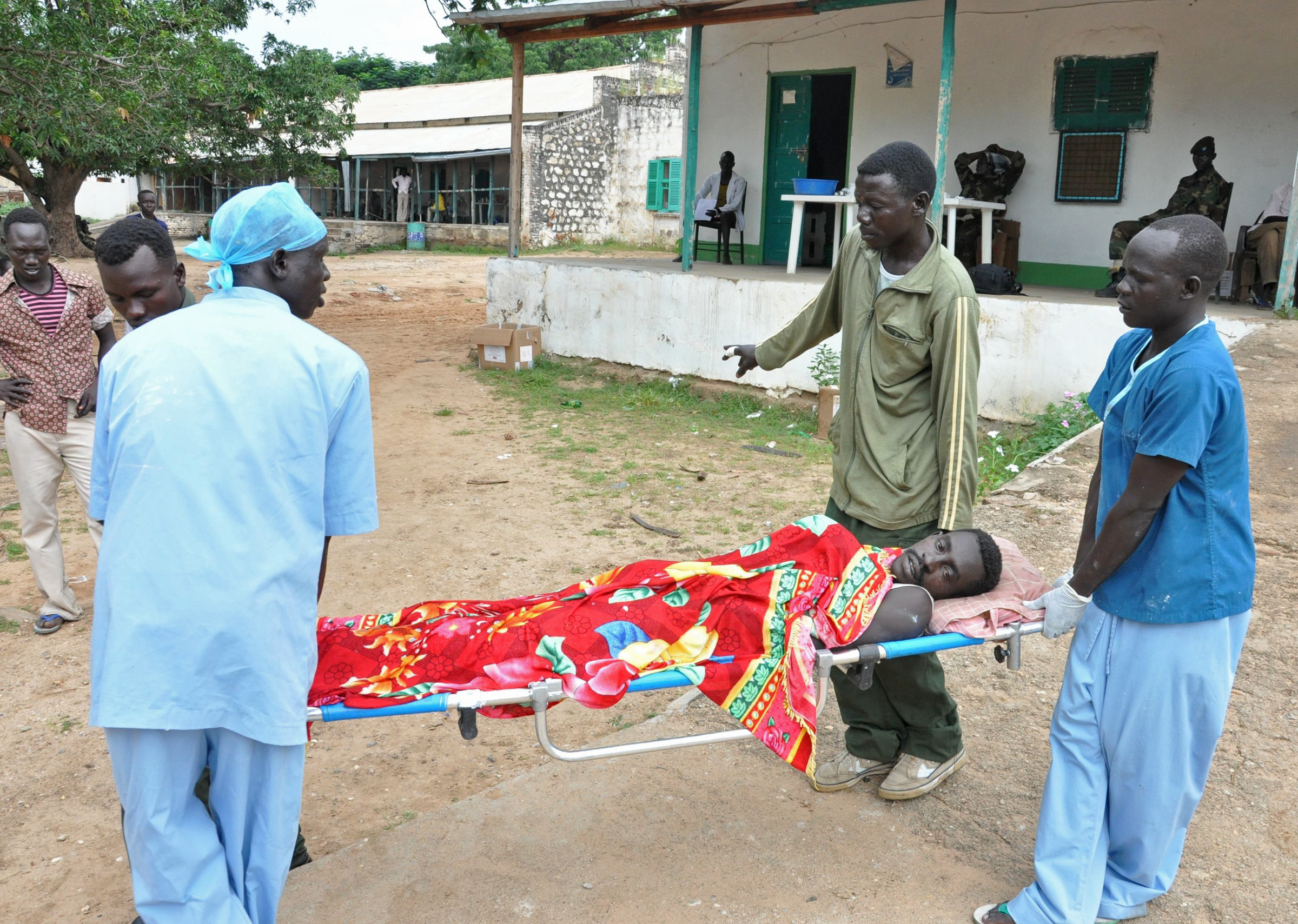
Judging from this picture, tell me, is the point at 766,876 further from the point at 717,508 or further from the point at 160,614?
the point at 717,508

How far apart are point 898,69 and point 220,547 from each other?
407 inches

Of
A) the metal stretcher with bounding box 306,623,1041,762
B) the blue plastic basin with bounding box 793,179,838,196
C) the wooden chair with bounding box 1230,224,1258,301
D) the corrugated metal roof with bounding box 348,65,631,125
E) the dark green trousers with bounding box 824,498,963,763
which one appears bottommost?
the dark green trousers with bounding box 824,498,963,763

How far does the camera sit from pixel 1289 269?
728cm

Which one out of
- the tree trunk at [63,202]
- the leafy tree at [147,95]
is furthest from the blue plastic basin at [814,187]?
the tree trunk at [63,202]

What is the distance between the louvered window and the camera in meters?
9.29

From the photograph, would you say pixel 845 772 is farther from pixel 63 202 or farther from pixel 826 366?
pixel 63 202

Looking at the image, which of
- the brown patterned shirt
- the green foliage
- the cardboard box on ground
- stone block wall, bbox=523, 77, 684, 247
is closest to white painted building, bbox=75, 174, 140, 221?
stone block wall, bbox=523, 77, 684, 247

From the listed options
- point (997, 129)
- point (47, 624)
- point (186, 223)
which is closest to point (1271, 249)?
point (997, 129)

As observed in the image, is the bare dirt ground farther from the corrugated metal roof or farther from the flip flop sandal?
the corrugated metal roof

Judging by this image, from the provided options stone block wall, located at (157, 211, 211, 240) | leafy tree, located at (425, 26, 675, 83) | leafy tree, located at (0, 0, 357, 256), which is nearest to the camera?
leafy tree, located at (0, 0, 357, 256)

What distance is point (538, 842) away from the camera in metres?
2.85

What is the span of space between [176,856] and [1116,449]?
7.33 feet

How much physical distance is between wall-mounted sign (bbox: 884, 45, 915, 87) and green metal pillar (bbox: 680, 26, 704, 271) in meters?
2.07

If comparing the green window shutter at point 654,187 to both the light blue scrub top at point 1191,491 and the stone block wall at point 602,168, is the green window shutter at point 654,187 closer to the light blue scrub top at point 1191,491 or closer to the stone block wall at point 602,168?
the stone block wall at point 602,168
